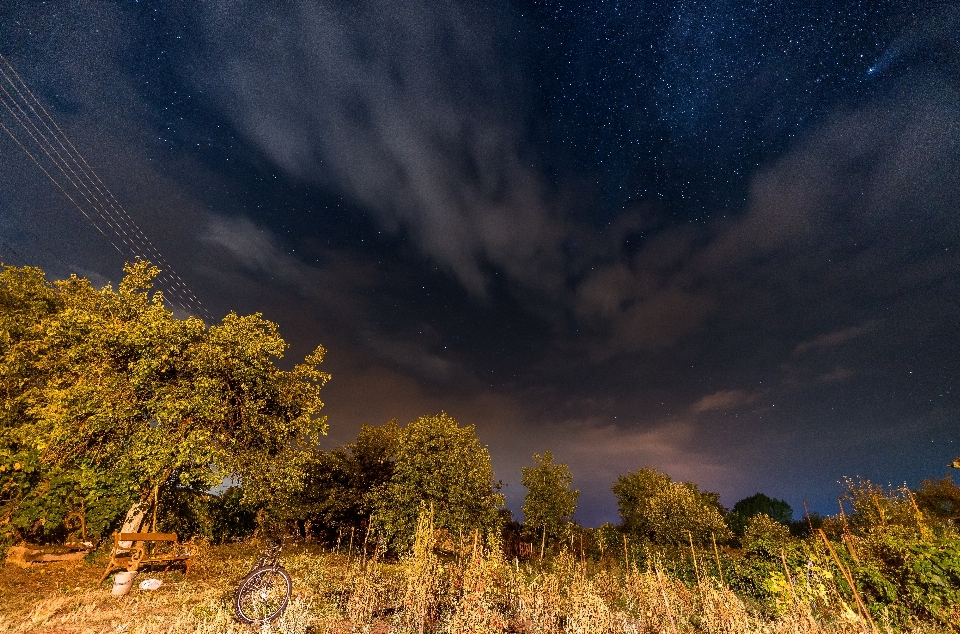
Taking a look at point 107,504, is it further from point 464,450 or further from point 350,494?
point 464,450

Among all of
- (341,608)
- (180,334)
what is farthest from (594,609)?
(180,334)

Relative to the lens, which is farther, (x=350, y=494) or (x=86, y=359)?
(x=350, y=494)

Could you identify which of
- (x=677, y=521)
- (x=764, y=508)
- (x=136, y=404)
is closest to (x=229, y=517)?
(x=136, y=404)

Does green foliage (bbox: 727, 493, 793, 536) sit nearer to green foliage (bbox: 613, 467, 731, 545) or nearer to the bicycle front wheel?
green foliage (bbox: 613, 467, 731, 545)

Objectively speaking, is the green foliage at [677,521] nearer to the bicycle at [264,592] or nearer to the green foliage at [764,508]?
the bicycle at [264,592]

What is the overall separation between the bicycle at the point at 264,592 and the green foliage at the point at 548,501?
110 feet

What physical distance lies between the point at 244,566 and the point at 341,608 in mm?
9707

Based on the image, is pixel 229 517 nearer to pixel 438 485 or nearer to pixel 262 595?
pixel 438 485

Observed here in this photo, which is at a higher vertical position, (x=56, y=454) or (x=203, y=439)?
(x=203, y=439)

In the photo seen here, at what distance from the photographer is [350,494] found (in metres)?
32.3

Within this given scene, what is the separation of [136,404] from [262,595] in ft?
34.1

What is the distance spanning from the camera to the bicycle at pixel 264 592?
9.97m

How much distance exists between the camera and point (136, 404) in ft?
51.3

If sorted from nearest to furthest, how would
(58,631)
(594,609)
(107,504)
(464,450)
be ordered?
(58,631), (594,609), (107,504), (464,450)
